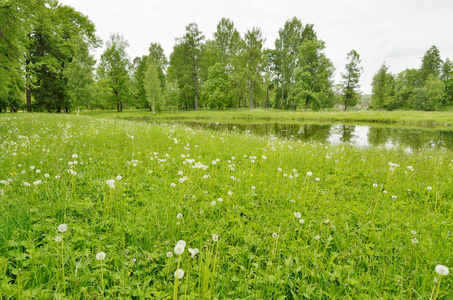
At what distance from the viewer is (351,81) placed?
48469 mm

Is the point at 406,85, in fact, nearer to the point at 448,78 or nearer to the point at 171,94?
the point at 448,78

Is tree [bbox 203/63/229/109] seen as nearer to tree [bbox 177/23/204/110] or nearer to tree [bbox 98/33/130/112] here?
tree [bbox 177/23/204/110]

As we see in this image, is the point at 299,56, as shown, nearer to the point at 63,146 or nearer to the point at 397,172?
the point at 397,172

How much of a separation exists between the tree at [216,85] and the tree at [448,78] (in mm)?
68845

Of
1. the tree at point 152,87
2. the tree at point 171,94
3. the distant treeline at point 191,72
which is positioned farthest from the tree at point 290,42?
the tree at point 152,87

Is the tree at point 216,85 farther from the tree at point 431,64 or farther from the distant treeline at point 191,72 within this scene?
the tree at point 431,64

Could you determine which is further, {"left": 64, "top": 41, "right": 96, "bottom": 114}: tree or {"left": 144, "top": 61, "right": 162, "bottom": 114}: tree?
{"left": 144, "top": 61, "right": 162, "bottom": 114}: tree

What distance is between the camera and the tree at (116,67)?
1571 inches

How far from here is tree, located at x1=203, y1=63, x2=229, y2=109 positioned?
137 ft

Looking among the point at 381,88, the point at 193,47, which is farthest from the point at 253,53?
the point at 381,88

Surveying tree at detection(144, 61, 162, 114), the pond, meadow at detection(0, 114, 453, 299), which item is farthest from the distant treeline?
meadow at detection(0, 114, 453, 299)

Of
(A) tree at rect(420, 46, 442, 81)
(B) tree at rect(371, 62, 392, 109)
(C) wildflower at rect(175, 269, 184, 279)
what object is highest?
(A) tree at rect(420, 46, 442, 81)

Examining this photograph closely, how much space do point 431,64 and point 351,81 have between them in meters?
35.4

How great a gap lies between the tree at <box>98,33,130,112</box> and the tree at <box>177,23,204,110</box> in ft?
42.4
